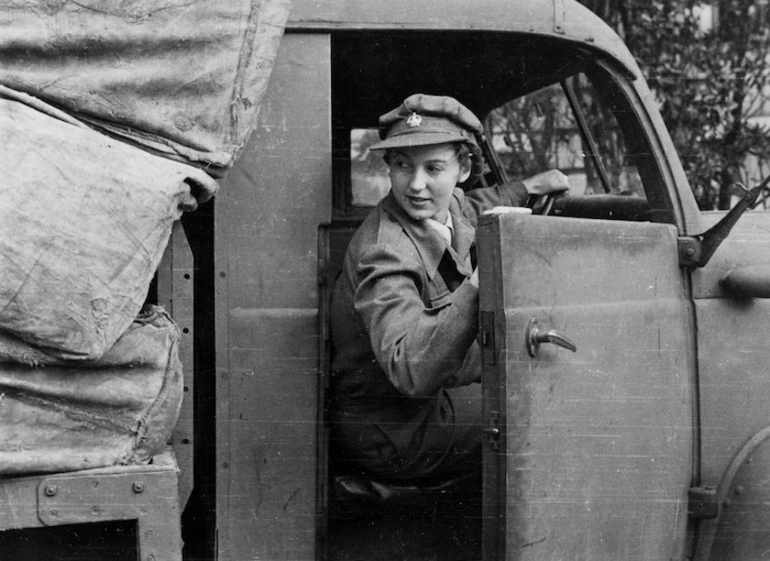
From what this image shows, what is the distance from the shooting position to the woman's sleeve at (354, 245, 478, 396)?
9.59 feet

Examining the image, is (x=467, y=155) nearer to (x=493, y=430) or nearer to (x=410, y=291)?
(x=410, y=291)

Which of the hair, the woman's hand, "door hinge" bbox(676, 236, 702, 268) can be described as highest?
the hair

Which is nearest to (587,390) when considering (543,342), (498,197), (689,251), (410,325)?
(543,342)

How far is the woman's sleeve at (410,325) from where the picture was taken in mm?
2924

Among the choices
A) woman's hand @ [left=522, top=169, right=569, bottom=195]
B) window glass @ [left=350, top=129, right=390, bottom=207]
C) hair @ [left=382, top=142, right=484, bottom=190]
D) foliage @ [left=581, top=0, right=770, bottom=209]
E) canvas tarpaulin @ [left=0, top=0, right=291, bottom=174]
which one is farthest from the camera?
foliage @ [left=581, top=0, right=770, bottom=209]

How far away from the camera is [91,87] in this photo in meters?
2.78

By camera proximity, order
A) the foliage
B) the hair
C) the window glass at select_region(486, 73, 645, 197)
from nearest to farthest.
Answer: the hair < the window glass at select_region(486, 73, 645, 197) < the foliage

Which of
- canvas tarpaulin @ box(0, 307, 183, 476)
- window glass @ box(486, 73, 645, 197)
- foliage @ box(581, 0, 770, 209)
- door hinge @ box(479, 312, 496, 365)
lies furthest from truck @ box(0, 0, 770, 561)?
foliage @ box(581, 0, 770, 209)

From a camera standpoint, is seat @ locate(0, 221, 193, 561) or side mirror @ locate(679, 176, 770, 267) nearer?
seat @ locate(0, 221, 193, 561)

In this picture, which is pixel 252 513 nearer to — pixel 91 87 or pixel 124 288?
pixel 124 288

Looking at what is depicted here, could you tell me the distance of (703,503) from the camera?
3240 mm

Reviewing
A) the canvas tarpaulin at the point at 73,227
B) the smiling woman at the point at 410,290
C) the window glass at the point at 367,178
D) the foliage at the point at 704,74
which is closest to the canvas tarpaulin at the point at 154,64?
the canvas tarpaulin at the point at 73,227

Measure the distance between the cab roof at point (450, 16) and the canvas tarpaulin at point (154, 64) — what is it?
0.20 metres

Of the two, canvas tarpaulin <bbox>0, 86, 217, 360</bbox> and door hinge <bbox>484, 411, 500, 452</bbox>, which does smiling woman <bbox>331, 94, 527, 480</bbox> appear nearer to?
door hinge <bbox>484, 411, 500, 452</bbox>
